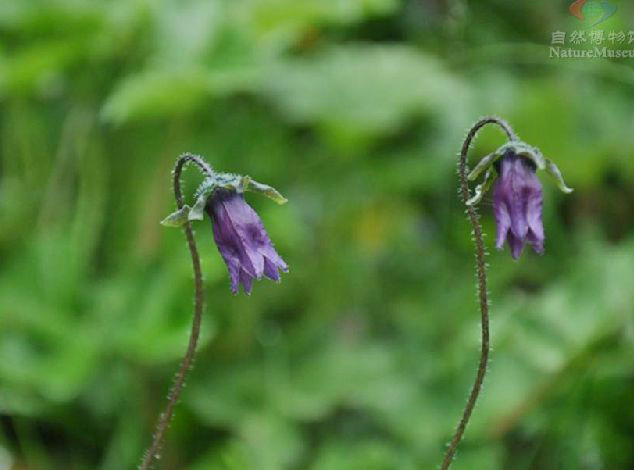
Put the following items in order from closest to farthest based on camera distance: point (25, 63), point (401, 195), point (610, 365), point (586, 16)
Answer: point (610, 365) < point (25, 63) < point (586, 16) < point (401, 195)

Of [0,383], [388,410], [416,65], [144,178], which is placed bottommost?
[0,383]

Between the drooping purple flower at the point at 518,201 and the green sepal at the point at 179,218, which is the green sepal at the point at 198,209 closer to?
the green sepal at the point at 179,218

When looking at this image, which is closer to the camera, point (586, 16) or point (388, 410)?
point (388, 410)

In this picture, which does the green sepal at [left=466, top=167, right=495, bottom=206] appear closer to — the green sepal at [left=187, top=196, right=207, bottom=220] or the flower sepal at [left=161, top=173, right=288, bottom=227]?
the flower sepal at [left=161, top=173, right=288, bottom=227]

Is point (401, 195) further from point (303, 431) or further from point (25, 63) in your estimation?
point (25, 63)

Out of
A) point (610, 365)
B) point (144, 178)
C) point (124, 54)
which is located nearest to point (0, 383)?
point (144, 178)
